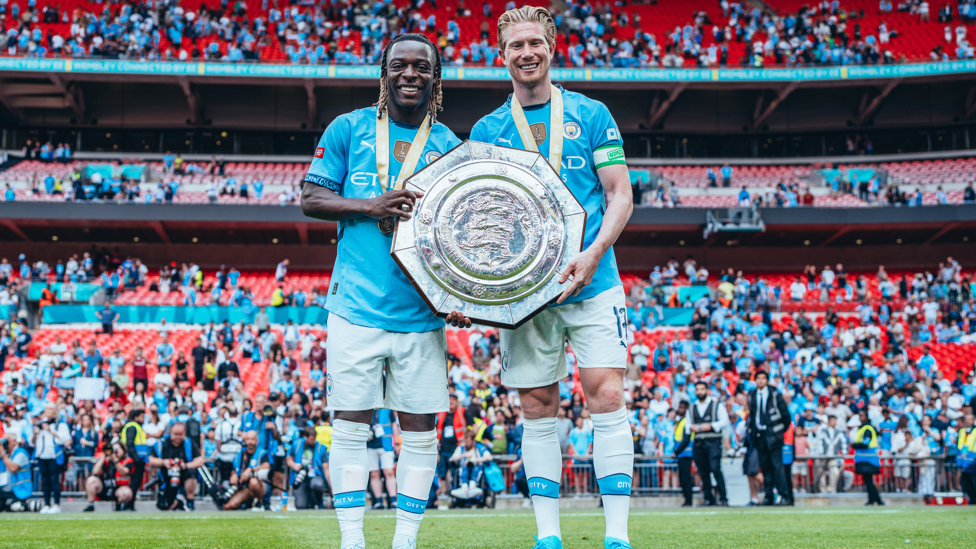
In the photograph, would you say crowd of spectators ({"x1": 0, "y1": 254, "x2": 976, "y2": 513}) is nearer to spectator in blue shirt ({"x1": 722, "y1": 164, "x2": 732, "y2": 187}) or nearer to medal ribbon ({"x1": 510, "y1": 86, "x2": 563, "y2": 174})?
medal ribbon ({"x1": 510, "y1": 86, "x2": 563, "y2": 174})

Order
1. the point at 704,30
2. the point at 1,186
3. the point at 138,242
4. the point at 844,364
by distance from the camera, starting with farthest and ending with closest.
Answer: the point at 704,30 → the point at 138,242 → the point at 1,186 → the point at 844,364

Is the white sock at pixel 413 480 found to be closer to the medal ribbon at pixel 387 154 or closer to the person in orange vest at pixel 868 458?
the medal ribbon at pixel 387 154

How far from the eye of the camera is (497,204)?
12.3 feet

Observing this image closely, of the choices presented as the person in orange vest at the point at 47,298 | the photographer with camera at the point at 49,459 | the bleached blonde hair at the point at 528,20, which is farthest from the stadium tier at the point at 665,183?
the bleached blonde hair at the point at 528,20

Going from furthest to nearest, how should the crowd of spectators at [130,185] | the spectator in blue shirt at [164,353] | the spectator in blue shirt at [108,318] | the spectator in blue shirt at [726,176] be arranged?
the spectator in blue shirt at [726,176], the crowd of spectators at [130,185], the spectator in blue shirt at [108,318], the spectator in blue shirt at [164,353]

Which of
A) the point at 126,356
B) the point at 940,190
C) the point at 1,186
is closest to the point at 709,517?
the point at 126,356

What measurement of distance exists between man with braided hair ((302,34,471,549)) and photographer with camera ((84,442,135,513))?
9.75 m

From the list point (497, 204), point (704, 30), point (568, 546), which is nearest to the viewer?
point (497, 204)

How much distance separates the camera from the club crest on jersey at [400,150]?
3988 millimetres

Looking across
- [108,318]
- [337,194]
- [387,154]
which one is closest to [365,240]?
[337,194]

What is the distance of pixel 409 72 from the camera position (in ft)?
12.9

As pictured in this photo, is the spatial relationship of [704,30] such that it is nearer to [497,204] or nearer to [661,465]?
[661,465]

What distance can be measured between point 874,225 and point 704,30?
41.3ft

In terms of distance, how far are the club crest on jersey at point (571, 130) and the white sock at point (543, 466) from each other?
1.45 metres
